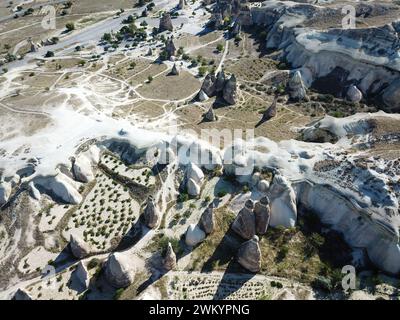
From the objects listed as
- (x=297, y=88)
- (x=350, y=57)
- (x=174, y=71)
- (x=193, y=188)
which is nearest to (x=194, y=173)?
(x=193, y=188)

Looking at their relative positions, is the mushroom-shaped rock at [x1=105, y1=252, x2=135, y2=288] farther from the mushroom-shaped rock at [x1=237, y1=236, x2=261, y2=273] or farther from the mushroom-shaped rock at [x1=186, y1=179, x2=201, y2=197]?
the mushroom-shaped rock at [x1=186, y1=179, x2=201, y2=197]

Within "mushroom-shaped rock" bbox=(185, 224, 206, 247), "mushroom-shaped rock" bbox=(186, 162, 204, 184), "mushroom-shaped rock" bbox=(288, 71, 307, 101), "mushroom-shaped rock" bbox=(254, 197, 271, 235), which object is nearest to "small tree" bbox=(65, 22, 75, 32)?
"mushroom-shaped rock" bbox=(288, 71, 307, 101)

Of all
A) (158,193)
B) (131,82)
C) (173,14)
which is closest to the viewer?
(158,193)

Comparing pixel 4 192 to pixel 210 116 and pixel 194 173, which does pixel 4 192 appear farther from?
pixel 210 116

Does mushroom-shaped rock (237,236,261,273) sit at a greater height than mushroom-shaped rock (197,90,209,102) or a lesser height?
lesser

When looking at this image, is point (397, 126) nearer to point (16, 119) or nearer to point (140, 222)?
point (140, 222)
